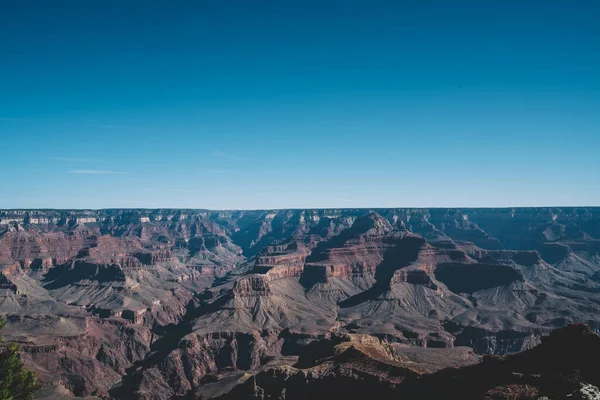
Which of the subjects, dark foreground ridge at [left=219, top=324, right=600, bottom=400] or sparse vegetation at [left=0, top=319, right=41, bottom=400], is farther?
sparse vegetation at [left=0, top=319, right=41, bottom=400]

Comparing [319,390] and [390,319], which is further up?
[319,390]

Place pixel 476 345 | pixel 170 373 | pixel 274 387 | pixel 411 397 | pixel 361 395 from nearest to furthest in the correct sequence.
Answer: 1. pixel 411 397
2. pixel 361 395
3. pixel 274 387
4. pixel 170 373
5. pixel 476 345

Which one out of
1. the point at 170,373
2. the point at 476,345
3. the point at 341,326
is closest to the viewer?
the point at 170,373

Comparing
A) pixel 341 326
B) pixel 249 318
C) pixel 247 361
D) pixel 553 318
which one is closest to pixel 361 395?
pixel 247 361

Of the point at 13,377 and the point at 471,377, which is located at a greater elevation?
the point at 13,377

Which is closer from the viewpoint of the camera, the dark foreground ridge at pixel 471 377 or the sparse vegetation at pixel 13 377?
the dark foreground ridge at pixel 471 377

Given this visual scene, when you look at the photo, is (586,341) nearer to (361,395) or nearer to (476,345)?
(361,395)

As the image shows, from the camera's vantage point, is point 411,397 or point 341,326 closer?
point 411,397

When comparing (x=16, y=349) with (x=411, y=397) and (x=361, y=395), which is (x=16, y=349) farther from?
(x=411, y=397)

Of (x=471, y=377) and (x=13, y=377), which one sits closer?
(x=13, y=377)

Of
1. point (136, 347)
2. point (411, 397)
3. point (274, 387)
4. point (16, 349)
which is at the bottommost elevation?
point (136, 347)
